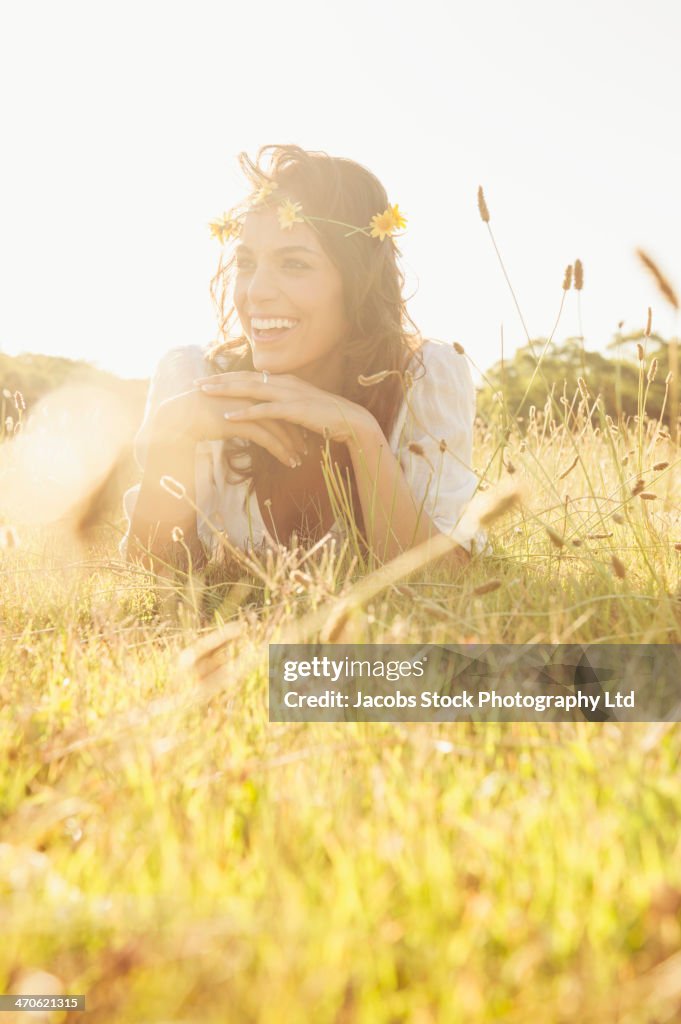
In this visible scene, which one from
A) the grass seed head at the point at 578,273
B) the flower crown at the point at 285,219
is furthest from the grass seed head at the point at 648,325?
the flower crown at the point at 285,219

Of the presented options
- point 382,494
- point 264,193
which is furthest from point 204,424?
point 264,193

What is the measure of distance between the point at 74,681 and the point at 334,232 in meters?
1.86

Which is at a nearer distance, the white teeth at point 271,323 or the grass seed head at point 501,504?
the grass seed head at point 501,504

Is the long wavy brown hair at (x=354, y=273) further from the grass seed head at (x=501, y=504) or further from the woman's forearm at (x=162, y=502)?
the grass seed head at (x=501, y=504)

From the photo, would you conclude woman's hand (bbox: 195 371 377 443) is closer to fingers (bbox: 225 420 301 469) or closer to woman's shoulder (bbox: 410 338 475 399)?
fingers (bbox: 225 420 301 469)

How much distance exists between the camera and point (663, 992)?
62 centimetres

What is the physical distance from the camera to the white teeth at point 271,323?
2627 mm

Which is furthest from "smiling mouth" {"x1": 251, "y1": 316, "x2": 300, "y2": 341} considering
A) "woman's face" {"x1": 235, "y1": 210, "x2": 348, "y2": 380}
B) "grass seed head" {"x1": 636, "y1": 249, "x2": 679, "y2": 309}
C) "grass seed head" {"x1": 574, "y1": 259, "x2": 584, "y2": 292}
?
"grass seed head" {"x1": 636, "y1": 249, "x2": 679, "y2": 309}

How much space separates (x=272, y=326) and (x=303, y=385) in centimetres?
40

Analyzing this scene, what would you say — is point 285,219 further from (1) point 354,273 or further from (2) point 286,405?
(2) point 286,405

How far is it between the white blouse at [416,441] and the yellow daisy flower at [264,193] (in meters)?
0.63

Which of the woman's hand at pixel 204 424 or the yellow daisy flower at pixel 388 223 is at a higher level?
the yellow daisy flower at pixel 388 223

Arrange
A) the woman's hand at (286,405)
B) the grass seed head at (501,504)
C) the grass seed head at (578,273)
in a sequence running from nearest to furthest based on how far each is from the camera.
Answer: the grass seed head at (501,504)
the grass seed head at (578,273)
the woman's hand at (286,405)

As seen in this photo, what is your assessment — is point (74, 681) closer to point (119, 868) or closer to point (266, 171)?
point (119, 868)
